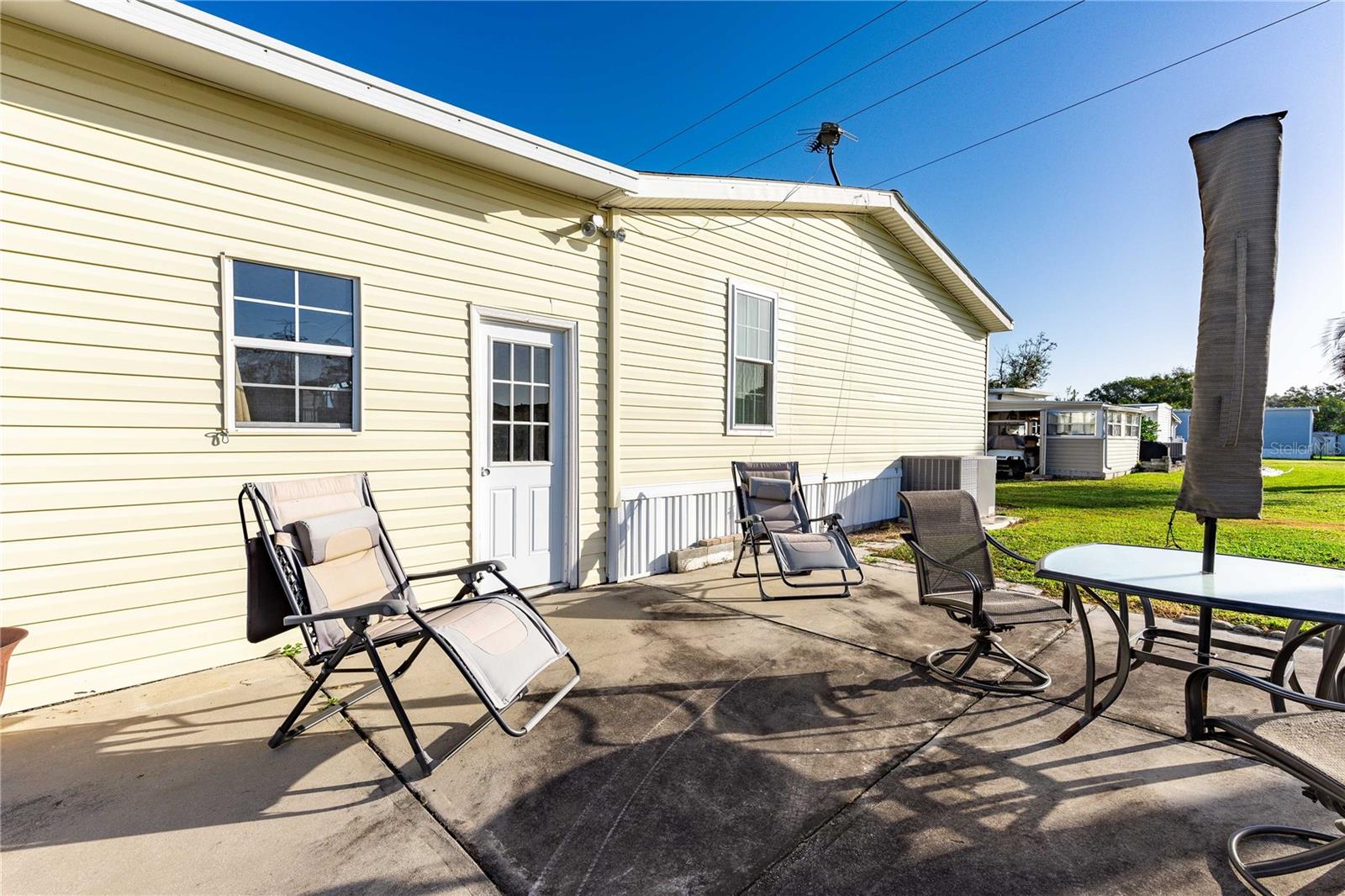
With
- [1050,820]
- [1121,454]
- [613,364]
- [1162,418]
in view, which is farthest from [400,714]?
[1162,418]

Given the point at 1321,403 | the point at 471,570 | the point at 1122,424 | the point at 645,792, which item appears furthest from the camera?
the point at 1321,403

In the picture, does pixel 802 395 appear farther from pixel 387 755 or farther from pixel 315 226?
pixel 387 755

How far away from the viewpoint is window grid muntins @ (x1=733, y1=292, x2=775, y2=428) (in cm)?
642

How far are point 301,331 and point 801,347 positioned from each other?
5.45 meters

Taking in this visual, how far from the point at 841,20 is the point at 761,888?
8.91 meters

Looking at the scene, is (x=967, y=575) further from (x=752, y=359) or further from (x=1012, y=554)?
(x=752, y=359)

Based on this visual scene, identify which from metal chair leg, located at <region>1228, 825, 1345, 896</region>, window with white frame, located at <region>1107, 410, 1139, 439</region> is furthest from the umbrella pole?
window with white frame, located at <region>1107, 410, 1139, 439</region>

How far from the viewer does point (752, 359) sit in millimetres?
6590

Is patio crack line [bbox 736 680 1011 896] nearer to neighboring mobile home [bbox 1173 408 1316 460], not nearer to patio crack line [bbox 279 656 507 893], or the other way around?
patio crack line [bbox 279 656 507 893]

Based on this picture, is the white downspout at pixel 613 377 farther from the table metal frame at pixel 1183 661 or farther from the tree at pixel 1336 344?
the tree at pixel 1336 344

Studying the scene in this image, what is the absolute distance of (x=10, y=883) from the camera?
1.68 metres

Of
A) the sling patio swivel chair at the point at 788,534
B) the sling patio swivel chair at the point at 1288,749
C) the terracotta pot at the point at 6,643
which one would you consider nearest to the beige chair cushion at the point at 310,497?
the terracotta pot at the point at 6,643

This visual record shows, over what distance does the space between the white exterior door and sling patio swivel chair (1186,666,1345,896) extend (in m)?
4.16

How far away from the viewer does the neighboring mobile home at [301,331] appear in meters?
2.87
